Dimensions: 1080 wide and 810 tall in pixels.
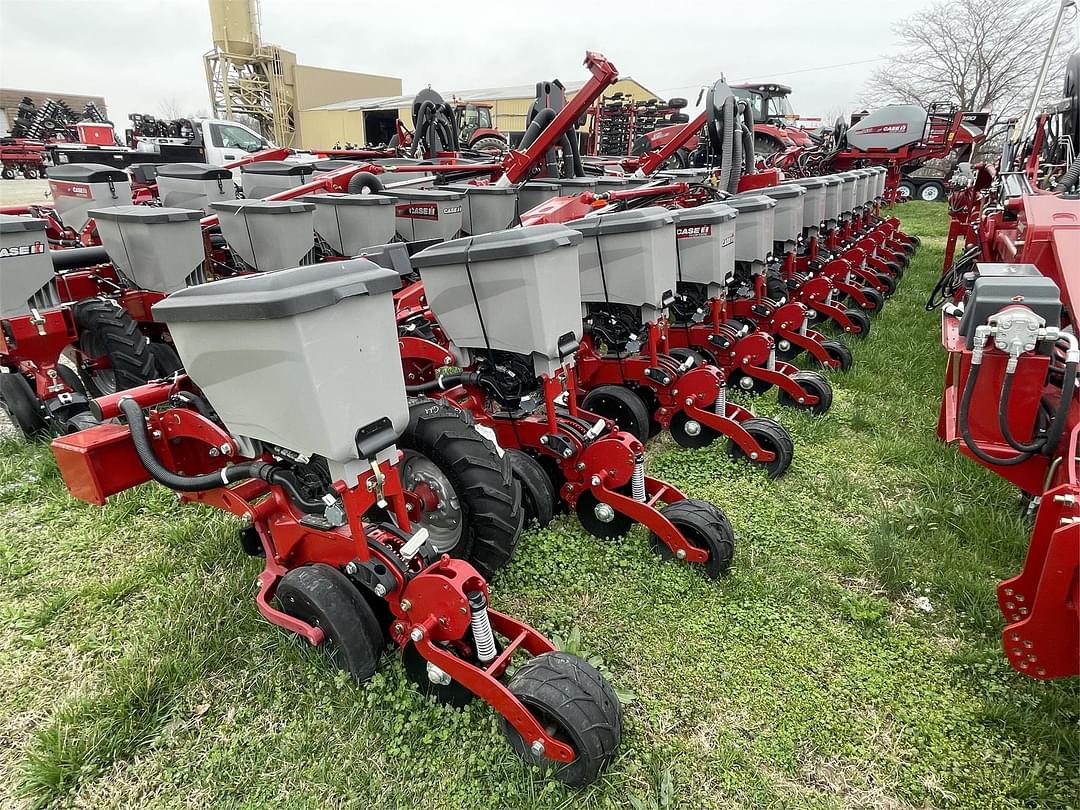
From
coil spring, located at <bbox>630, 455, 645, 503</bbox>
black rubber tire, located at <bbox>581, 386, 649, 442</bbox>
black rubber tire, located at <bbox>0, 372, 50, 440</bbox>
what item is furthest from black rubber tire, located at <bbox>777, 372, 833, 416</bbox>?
black rubber tire, located at <bbox>0, 372, 50, 440</bbox>

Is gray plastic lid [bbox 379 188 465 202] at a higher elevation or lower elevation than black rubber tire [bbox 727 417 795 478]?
higher

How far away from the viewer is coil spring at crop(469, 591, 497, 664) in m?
2.07

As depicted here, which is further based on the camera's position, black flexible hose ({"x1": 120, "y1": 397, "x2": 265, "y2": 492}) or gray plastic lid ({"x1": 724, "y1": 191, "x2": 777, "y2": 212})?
gray plastic lid ({"x1": 724, "y1": 191, "x2": 777, "y2": 212})

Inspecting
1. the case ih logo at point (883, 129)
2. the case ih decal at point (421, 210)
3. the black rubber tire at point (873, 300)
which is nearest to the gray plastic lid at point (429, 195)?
the case ih decal at point (421, 210)

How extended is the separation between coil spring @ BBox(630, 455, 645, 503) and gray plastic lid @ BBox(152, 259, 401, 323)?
1.44m

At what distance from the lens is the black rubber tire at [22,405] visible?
4254mm

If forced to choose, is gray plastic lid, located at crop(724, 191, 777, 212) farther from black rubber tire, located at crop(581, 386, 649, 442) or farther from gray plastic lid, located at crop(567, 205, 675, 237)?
black rubber tire, located at crop(581, 386, 649, 442)

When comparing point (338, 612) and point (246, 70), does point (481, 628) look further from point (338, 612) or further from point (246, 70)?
point (246, 70)

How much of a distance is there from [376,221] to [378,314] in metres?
3.77

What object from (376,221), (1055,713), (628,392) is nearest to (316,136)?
(376,221)

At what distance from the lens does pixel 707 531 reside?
291cm

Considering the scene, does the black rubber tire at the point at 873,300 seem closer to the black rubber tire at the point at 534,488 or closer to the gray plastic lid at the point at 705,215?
the gray plastic lid at the point at 705,215

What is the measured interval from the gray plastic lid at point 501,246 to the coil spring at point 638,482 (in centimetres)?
100

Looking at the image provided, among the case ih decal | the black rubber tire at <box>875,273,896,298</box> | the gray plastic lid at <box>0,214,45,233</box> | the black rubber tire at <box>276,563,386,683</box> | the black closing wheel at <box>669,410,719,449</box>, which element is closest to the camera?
the black rubber tire at <box>276,563,386,683</box>
